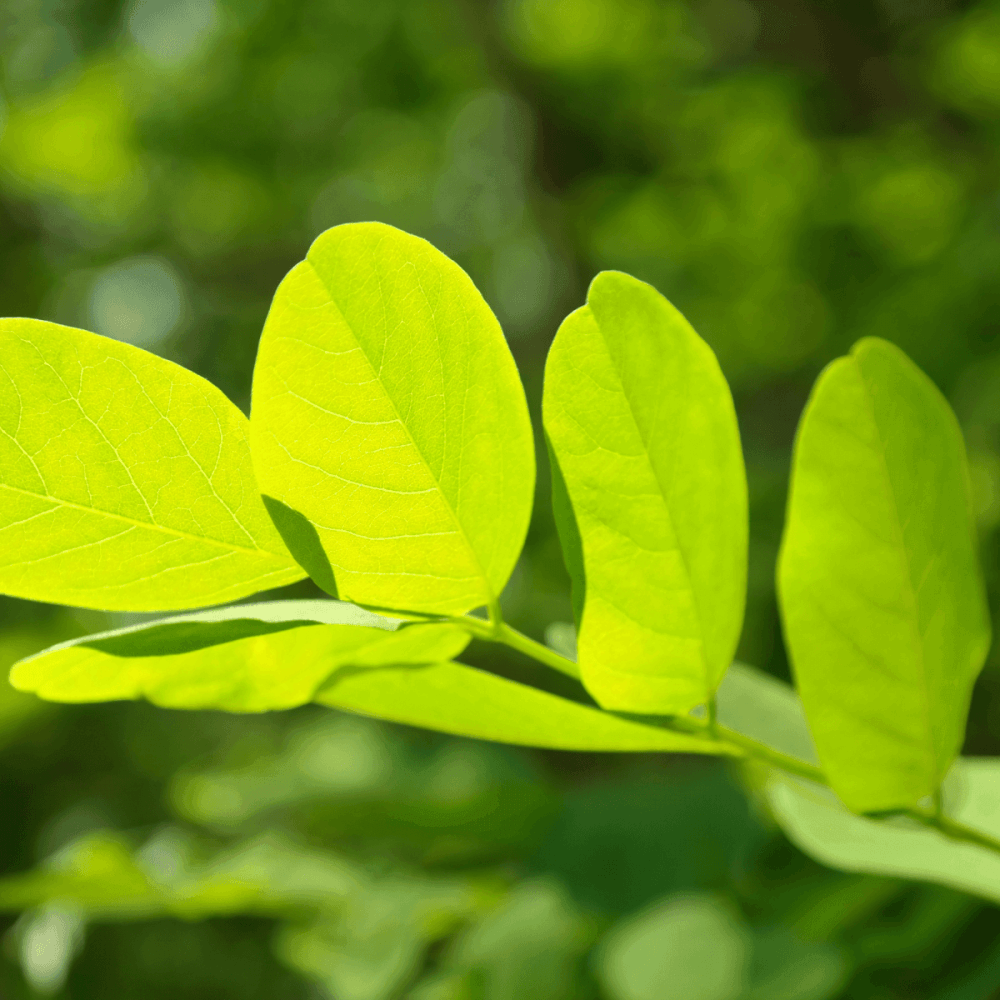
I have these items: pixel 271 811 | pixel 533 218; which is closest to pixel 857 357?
pixel 271 811

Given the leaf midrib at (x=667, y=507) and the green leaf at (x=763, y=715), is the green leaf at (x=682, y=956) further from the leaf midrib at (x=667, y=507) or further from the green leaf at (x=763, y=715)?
the leaf midrib at (x=667, y=507)

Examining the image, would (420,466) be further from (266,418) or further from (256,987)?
(256,987)

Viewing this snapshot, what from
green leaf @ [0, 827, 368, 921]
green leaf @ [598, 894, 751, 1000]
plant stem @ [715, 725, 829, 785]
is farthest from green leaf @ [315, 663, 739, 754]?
green leaf @ [0, 827, 368, 921]

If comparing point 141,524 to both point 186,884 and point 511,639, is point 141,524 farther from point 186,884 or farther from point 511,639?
point 186,884

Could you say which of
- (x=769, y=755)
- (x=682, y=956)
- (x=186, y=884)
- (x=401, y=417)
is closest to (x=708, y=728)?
(x=769, y=755)

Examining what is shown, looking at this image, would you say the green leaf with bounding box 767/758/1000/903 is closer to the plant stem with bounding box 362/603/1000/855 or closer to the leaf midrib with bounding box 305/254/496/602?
the plant stem with bounding box 362/603/1000/855

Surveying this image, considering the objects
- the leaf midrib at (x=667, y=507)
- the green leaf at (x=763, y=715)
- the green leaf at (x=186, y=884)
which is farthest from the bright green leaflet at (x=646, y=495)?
the green leaf at (x=186, y=884)
